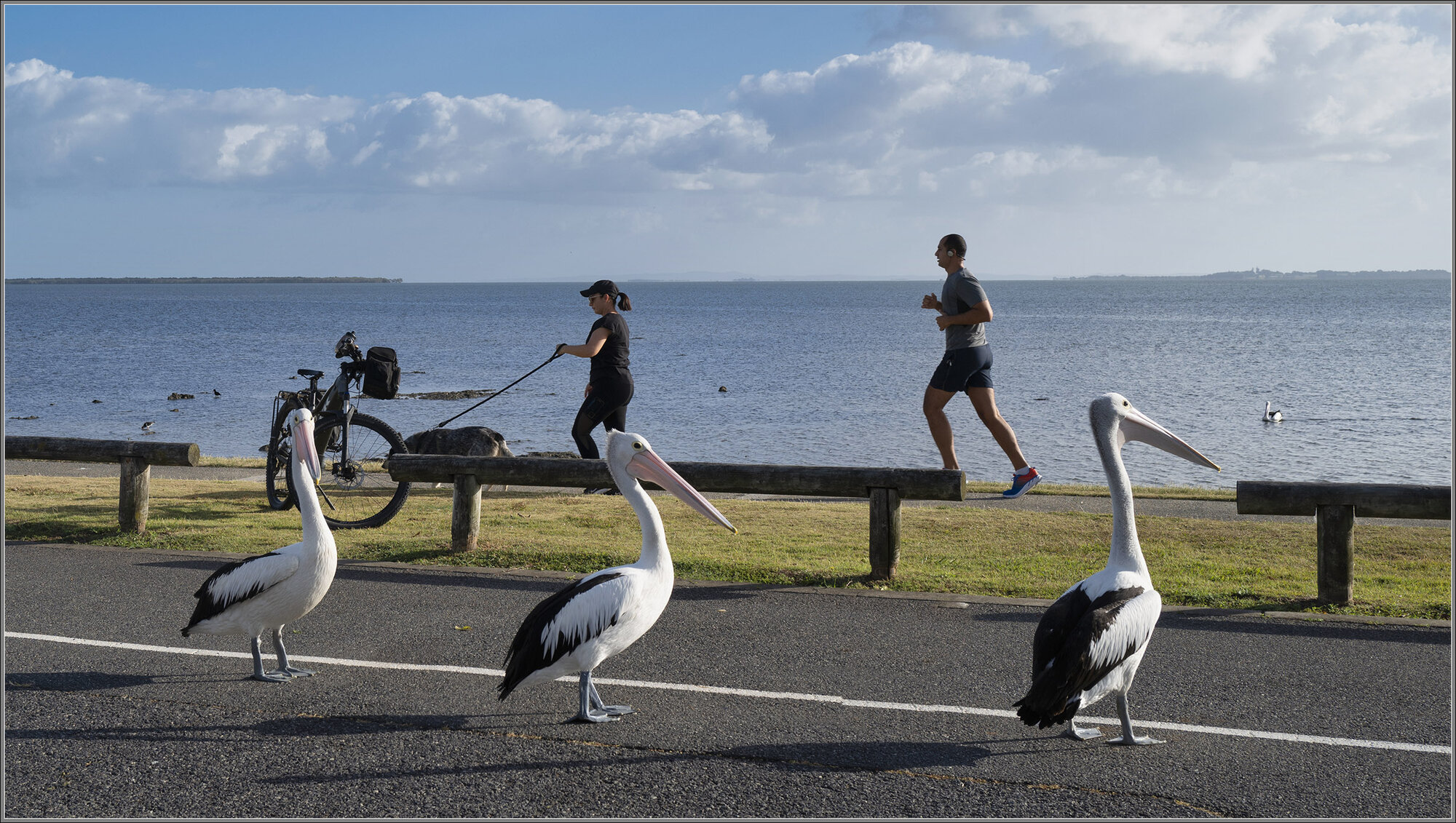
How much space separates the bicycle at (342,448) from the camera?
34.4 feet

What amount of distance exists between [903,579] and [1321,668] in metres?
2.82

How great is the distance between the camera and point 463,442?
14.6m

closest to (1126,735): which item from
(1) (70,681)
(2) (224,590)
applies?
(2) (224,590)

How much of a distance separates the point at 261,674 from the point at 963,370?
6.16m

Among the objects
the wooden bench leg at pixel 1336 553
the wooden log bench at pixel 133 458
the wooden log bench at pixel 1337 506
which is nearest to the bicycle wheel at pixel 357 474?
the wooden log bench at pixel 133 458

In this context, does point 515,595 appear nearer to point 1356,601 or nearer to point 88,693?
point 88,693

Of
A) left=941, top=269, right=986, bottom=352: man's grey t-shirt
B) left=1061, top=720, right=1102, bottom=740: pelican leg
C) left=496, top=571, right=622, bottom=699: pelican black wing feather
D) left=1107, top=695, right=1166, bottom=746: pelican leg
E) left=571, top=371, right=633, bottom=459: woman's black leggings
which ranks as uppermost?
left=941, top=269, right=986, bottom=352: man's grey t-shirt

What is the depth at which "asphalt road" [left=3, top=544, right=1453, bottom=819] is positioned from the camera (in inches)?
164

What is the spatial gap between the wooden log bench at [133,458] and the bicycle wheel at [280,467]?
1.33 metres

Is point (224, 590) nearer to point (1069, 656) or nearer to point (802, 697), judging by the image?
point (802, 697)

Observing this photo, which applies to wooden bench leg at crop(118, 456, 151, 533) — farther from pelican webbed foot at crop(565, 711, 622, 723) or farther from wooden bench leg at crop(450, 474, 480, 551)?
pelican webbed foot at crop(565, 711, 622, 723)

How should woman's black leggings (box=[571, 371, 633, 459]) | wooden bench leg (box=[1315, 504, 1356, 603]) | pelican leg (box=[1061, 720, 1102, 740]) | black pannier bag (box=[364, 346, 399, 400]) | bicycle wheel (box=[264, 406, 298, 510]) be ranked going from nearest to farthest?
1. pelican leg (box=[1061, 720, 1102, 740])
2. wooden bench leg (box=[1315, 504, 1356, 603])
3. woman's black leggings (box=[571, 371, 633, 459])
4. black pannier bag (box=[364, 346, 399, 400])
5. bicycle wheel (box=[264, 406, 298, 510])

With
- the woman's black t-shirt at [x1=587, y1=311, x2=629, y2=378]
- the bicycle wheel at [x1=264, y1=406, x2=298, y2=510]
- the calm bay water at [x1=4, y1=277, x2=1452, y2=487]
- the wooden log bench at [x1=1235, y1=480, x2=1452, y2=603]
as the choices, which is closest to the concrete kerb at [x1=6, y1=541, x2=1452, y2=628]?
the wooden log bench at [x1=1235, y1=480, x2=1452, y2=603]

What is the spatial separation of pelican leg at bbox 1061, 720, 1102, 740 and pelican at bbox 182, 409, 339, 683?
3651 mm
